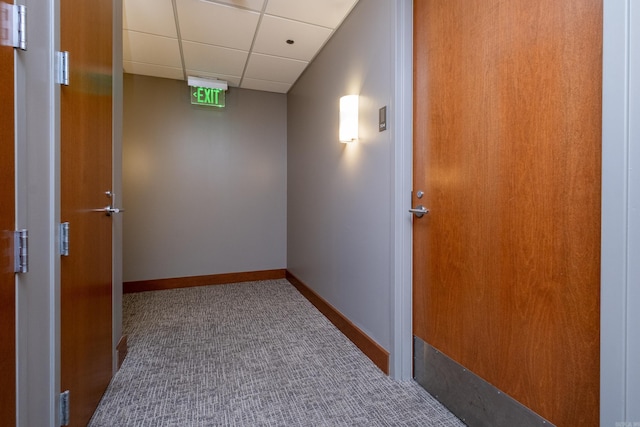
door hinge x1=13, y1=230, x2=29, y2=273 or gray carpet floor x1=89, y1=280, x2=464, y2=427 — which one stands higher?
door hinge x1=13, y1=230, x2=29, y2=273

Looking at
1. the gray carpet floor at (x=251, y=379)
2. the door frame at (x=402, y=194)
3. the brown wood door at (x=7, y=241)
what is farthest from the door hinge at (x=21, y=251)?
the door frame at (x=402, y=194)

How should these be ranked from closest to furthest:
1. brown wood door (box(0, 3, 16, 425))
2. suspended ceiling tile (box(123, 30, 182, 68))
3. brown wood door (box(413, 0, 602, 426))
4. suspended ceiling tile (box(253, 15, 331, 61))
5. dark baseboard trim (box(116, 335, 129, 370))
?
brown wood door (box(0, 3, 16, 425)) → brown wood door (box(413, 0, 602, 426)) → dark baseboard trim (box(116, 335, 129, 370)) → suspended ceiling tile (box(253, 15, 331, 61)) → suspended ceiling tile (box(123, 30, 182, 68))

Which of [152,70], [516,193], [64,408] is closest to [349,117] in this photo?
[516,193]

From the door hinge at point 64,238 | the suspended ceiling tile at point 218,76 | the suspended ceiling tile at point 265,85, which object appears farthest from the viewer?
the suspended ceiling tile at point 265,85

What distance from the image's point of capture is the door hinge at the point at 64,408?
1112 mm

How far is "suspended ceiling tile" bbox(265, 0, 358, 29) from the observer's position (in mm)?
2170

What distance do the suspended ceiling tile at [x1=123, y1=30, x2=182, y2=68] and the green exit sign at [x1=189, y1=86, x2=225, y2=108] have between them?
36cm

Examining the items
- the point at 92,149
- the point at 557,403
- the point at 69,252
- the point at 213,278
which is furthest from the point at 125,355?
the point at 557,403

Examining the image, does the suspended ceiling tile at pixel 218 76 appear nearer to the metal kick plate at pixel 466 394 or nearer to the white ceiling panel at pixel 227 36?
the white ceiling panel at pixel 227 36

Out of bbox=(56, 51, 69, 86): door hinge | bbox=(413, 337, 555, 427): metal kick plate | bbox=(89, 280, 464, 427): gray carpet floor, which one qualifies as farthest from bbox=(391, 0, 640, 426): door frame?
bbox=(56, 51, 69, 86): door hinge

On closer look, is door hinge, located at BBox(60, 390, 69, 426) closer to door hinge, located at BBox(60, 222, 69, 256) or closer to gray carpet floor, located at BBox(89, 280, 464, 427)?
gray carpet floor, located at BBox(89, 280, 464, 427)

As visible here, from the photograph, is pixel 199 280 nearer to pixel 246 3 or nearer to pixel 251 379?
pixel 251 379

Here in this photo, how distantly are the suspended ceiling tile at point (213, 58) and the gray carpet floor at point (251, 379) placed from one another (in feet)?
8.20

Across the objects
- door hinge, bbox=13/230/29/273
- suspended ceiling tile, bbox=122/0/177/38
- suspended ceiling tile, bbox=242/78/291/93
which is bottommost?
door hinge, bbox=13/230/29/273
